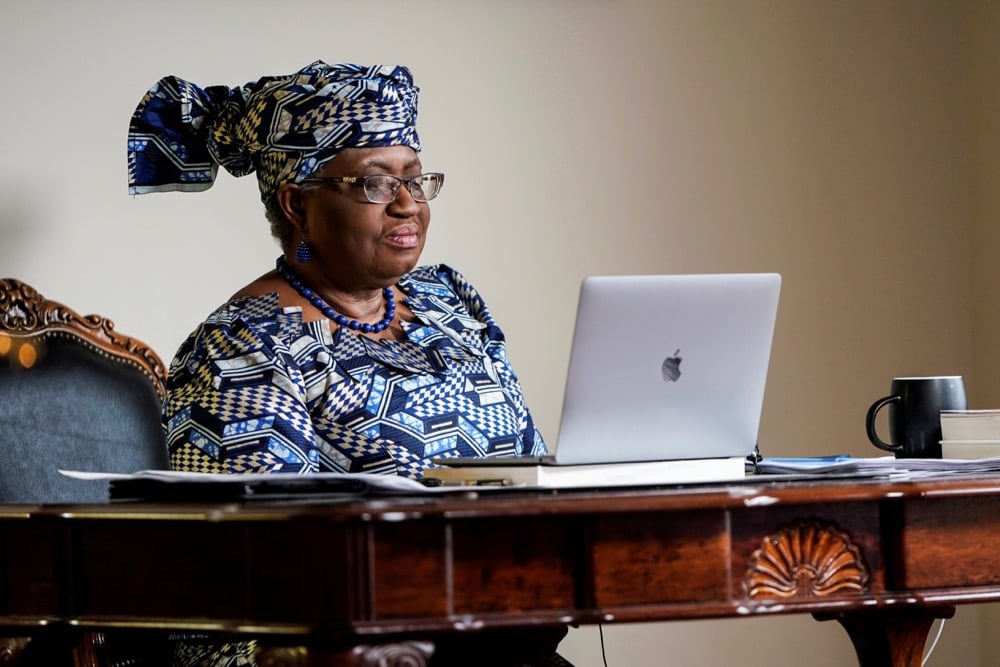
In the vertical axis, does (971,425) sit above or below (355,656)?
above

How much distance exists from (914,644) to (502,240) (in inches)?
58.7

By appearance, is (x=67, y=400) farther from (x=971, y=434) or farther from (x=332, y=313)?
(x=971, y=434)

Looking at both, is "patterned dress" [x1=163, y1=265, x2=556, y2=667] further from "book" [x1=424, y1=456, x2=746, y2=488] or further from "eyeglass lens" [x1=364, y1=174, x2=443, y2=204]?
"book" [x1=424, y1=456, x2=746, y2=488]

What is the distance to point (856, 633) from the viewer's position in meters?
1.52

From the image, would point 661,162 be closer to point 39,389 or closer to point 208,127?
point 208,127

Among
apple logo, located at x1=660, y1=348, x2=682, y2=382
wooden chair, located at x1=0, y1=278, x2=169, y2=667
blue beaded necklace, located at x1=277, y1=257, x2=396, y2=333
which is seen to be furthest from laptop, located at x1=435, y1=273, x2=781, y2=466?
wooden chair, located at x1=0, y1=278, x2=169, y2=667

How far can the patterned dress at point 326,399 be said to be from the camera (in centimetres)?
180

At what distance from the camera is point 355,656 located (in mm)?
1044

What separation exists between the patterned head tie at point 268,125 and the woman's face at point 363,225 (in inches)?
1.1

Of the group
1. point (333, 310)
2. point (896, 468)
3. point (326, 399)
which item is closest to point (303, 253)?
point (333, 310)

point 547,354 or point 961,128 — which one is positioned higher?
point 961,128

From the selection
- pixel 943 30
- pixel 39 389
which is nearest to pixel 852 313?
pixel 943 30

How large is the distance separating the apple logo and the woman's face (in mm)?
861

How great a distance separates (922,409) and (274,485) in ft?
2.77
